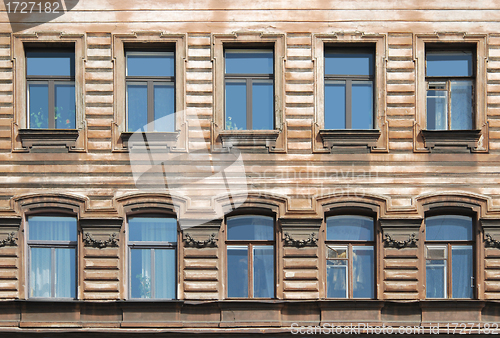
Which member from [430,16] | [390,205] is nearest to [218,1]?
[430,16]

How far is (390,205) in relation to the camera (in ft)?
35.8

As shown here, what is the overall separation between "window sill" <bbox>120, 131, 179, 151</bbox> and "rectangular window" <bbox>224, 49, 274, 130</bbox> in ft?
4.40

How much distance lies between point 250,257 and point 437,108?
524cm

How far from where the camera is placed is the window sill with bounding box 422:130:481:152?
11.0 metres

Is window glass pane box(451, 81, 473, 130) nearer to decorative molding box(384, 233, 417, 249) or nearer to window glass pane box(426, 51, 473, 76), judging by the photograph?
window glass pane box(426, 51, 473, 76)

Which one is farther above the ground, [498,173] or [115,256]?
[498,173]

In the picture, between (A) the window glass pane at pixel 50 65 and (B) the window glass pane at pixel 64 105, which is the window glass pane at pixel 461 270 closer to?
(B) the window glass pane at pixel 64 105

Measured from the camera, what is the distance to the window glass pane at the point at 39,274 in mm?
11133

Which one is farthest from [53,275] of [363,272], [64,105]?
[363,272]

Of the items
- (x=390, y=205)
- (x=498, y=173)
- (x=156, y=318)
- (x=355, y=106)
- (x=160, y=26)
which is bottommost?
(x=156, y=318)

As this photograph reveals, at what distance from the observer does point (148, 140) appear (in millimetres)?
11031

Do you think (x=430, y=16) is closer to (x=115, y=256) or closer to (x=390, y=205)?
(x=390, y=205)

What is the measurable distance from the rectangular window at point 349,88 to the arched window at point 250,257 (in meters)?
2.74

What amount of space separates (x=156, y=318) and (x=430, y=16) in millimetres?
8735
